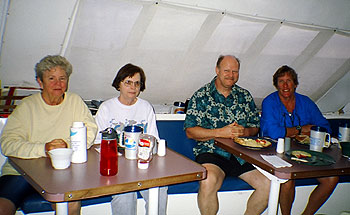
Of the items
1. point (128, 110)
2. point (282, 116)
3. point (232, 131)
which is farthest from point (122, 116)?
point (282, 116)

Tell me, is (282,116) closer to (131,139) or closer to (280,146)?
(280,146)

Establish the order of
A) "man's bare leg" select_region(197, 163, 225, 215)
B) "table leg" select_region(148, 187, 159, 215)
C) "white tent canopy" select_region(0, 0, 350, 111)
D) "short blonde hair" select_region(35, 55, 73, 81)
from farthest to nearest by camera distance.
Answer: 1. "white tent canopy" select_region(0, 0, 350, 111)
2. "man's bare leg" select_region(197, 163, 225, 215)
3. "short blonde hair" select_region(35, 55, 73, 81)
4. "table leg" select_region(148, 187, 159, 215)

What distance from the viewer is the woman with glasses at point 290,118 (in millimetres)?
2029

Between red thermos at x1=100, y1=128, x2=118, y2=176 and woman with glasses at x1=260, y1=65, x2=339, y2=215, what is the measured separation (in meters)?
1.24

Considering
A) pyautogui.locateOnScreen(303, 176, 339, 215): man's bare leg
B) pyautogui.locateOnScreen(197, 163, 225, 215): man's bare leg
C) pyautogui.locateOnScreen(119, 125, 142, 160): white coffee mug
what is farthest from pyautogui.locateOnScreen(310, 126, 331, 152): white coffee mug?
pyautogui.locateOnScreen(119, 125, 142, 160): white coffee mug

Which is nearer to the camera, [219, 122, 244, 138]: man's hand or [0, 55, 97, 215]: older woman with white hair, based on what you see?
[0, 55, 97, 215]: older woman with white hair

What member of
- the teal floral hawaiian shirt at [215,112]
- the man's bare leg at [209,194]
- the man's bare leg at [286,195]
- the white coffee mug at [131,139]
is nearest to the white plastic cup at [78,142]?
the white coffee mug at [131,139]

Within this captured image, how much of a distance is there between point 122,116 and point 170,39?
964mm

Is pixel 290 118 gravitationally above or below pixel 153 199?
above

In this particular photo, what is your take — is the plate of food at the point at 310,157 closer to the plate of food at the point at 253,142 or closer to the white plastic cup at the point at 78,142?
the plate of food at the point at 253,142

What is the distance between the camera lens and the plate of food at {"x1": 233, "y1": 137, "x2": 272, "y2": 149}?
170 cm

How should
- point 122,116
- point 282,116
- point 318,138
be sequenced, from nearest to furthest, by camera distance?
point 318,138
point 122,116
point 282,116

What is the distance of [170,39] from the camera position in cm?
251

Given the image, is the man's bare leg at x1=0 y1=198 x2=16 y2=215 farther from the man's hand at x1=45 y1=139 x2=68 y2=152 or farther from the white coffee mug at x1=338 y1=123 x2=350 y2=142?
the white coffee mug at x1=338 y1=123 x2=350 y2=142
